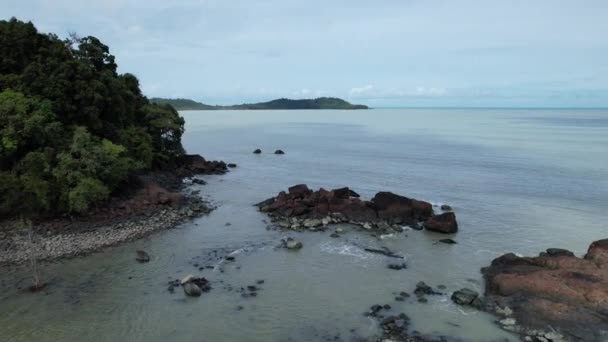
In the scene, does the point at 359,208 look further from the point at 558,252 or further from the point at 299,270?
the point at 558,252

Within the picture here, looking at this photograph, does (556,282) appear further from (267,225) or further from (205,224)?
(205,224)

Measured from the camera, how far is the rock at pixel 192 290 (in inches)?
854

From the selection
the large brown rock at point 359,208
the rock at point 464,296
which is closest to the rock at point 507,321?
the rock at point 464,296

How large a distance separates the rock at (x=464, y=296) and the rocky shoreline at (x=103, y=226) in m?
20.7

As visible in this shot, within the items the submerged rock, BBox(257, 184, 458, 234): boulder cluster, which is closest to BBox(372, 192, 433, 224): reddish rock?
BBox(257, 184, 458, 234): boulder cluster

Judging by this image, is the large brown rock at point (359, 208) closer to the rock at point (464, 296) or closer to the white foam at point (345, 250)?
the white foam at point (345, 250)

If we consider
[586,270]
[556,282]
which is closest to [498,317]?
[556,282]

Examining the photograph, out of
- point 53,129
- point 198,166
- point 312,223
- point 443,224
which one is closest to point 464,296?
point 443,224

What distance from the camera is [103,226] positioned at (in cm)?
3073

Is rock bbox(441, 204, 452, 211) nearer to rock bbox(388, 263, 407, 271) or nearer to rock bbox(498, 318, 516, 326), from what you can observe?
rock bbox(388, 263, 407, 271)

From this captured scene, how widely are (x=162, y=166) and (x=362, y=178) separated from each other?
78.7ft

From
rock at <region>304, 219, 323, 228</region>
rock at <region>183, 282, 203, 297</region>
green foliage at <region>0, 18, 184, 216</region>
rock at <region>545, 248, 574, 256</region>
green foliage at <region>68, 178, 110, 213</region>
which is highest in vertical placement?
green foliage at <region>0, 18, 184, 216</region>

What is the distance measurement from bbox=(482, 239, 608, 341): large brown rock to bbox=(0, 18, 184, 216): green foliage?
88.5 feet

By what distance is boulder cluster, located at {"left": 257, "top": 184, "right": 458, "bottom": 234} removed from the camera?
33094mm
